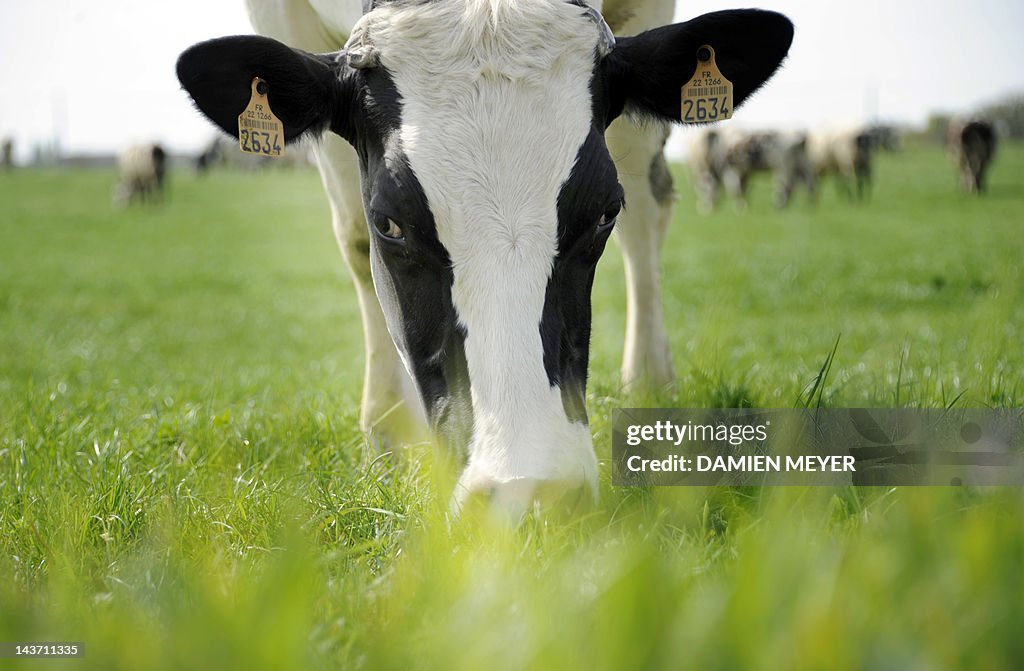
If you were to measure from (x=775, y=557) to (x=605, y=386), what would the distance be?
2982 millimetres

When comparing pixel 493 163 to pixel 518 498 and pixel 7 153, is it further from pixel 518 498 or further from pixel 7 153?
pixel 7 153

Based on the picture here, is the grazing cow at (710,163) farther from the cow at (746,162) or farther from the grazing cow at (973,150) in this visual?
the grazing cow at (973,150)

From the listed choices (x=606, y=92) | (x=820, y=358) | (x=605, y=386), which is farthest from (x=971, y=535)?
(x=820, y=358)

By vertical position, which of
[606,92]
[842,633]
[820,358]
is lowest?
[820,358]

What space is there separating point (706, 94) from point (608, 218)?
696 millimetres

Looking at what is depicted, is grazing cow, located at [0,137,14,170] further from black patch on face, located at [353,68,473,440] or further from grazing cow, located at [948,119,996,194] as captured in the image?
black patch on face, located at [353,68,473,440]

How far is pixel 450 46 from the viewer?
2752 millimetres

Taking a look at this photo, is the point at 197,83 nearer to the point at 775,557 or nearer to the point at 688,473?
the point at 688,473

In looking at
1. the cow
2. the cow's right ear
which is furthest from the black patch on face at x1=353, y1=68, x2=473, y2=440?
the cow

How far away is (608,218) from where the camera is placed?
2.76 metres

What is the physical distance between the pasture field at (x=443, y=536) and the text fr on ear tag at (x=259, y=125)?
3.29 ft

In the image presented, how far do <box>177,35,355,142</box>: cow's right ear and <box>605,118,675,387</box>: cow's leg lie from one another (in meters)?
1.77

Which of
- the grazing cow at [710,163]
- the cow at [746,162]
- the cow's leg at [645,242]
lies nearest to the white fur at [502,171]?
the cow's leg at [645,242]

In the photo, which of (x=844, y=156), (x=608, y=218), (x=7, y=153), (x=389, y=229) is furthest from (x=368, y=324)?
(x=7, y=153)
